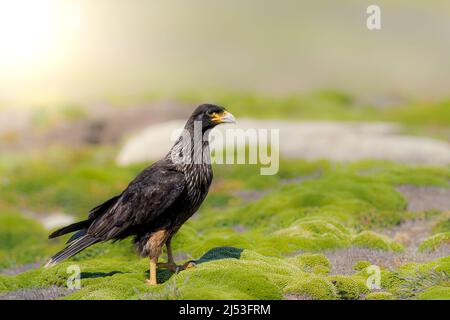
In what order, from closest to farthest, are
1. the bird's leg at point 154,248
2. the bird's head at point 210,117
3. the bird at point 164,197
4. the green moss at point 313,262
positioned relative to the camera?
the bird's leg at point 154,248
the bird at point 164,197
the bird's head at point 210,117
the green moss at point 313,262

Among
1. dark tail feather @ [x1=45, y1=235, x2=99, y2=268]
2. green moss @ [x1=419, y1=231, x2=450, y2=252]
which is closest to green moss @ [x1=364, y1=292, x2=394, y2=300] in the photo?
green moss @ [x1=419, y1=231, x2=450, y2=252]

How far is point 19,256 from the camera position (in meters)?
28.2

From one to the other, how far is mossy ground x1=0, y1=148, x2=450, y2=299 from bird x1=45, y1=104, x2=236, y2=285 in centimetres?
97

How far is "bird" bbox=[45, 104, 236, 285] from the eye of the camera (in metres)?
16.0

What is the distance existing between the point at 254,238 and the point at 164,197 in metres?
8.11

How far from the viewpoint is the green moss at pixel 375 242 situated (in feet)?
70.5

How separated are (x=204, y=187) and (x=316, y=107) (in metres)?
92.0

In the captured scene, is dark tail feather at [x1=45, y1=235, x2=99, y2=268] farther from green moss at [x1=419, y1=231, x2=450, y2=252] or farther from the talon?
green moss at [x1=419, y1=231, x2=450, y2=252]

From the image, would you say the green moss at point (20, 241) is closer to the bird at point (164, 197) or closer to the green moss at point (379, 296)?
the bird at point (164, 197)

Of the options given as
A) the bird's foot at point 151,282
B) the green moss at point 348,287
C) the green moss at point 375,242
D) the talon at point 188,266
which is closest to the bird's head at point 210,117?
the talon at point 188,266

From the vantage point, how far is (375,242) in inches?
853

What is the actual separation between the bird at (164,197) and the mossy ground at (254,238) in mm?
971

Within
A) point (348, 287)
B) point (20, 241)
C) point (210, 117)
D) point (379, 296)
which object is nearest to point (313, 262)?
point (348, 287)
